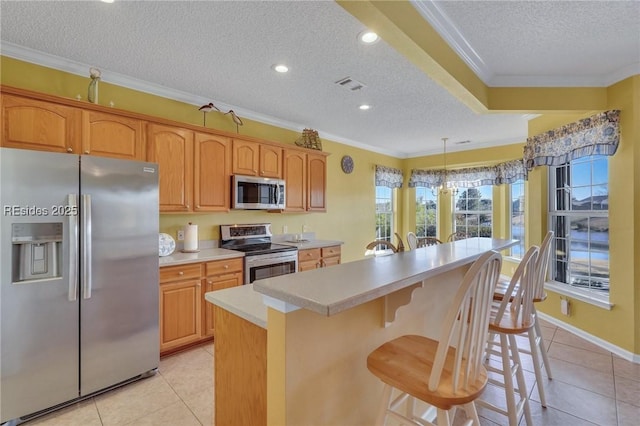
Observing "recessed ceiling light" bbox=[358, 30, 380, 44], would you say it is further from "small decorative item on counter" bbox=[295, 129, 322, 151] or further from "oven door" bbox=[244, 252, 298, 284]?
"oven door" bbox=[244, 252, 298, 284]

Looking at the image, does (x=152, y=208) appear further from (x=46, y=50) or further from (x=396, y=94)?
(x=396, y=94)

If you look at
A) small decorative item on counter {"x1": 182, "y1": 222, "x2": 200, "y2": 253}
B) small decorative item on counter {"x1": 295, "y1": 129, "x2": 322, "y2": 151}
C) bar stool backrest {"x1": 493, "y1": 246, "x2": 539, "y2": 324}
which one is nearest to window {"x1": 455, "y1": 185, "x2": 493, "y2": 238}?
small decorative item on counter {"x1": 295, "y1": 129, "x2": 322, "y2": 151}

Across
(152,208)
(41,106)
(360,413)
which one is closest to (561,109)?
(360,413)

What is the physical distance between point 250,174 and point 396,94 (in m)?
1.86

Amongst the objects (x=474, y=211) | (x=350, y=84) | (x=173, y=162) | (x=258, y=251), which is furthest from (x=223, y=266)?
(x=474, y=211)

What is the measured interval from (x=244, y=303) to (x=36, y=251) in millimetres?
1556

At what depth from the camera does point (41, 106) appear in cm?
219

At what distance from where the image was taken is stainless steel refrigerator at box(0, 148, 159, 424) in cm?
179

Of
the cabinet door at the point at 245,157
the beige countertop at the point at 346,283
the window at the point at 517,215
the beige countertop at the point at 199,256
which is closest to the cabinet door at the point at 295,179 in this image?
the cabinet door at the point at 245,157

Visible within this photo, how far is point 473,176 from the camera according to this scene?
18.3 feet

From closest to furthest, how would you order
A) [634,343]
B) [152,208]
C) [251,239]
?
[152,208], [634,343], [251,239]

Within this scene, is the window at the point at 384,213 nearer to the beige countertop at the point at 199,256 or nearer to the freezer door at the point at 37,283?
the beige countertop at the point at 199,256

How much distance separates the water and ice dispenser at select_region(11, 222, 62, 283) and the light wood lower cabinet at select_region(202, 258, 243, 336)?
113 centimetres

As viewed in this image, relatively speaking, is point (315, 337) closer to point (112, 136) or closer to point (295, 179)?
point (112, 136)
